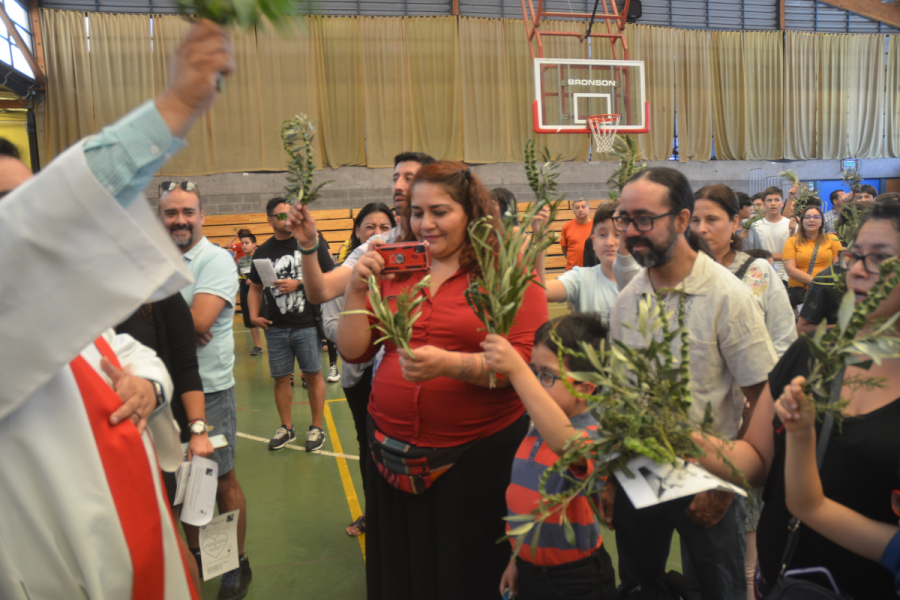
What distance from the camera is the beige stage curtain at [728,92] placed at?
14695 mm

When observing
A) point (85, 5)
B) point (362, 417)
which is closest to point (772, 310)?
point (362, 417)

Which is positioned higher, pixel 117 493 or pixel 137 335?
pixel 137 335

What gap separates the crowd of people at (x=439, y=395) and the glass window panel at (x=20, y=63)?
10.7 meters

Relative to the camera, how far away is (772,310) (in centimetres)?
252

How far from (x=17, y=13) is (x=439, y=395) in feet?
44.1

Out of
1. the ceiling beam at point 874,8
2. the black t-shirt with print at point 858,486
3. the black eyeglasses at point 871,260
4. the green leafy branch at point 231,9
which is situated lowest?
the black t-shirt with print at point 858,486

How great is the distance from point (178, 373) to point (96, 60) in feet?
41.2

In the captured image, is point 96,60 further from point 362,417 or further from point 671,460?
point 671,460

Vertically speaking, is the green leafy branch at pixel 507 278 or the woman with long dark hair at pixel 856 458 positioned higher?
the green leafy branch at pixel 507 278

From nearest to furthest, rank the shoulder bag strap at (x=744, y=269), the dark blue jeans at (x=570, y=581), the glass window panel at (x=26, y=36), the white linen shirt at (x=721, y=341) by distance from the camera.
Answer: the dark blue jeans at (x=570, y=581) → the white linen shirt at (x=721, y=341) → the shoulder bag strap at (x=744, y=269) → the glass window panel at (x=26, y=36)

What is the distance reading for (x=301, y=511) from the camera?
12.5ft

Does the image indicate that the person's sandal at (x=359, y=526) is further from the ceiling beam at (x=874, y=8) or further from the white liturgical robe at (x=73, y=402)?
the ceiling beam at (x=874, y=8)

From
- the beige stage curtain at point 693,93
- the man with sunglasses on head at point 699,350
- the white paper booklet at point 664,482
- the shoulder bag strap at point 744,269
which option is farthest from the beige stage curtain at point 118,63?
the white paper booklet at point 664,482

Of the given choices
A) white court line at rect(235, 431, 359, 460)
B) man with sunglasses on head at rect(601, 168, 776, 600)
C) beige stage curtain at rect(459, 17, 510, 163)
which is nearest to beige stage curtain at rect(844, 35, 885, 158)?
beige stage curtain at rect(459, 17, 510, 163)
